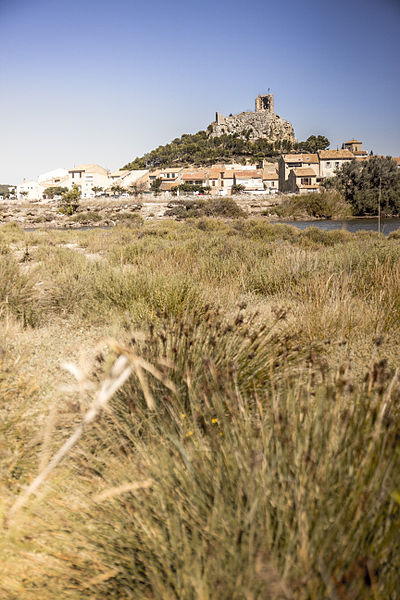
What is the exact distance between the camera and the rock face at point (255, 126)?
123188 mm

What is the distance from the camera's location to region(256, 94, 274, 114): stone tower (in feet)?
456

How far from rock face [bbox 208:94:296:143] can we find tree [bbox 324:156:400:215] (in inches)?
3245

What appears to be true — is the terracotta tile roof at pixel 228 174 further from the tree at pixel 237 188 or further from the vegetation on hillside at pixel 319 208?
the vegetation on hillside at pixel 319 208

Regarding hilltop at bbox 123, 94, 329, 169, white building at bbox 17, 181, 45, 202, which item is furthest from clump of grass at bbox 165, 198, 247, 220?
hilltop at bbox 123, 94, 329, 169

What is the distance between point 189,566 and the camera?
1349 millimetres

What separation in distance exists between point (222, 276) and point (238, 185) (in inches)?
2637

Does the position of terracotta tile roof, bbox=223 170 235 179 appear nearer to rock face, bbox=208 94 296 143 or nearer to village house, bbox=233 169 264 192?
village house, bbox=233 169 264 192

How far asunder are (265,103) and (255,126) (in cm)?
2213

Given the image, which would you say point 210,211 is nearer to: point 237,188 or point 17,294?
point 237,188

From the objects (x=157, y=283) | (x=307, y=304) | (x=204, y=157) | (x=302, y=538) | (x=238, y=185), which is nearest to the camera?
(x=302, y=538)

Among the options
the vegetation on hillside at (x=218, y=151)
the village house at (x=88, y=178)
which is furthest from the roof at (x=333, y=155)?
the village house at (x=88, y=178)

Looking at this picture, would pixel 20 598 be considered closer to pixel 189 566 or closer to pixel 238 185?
pixel 189 566

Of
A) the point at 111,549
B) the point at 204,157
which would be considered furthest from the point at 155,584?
the point at 204,157

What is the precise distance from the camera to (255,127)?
126250 millimetres
